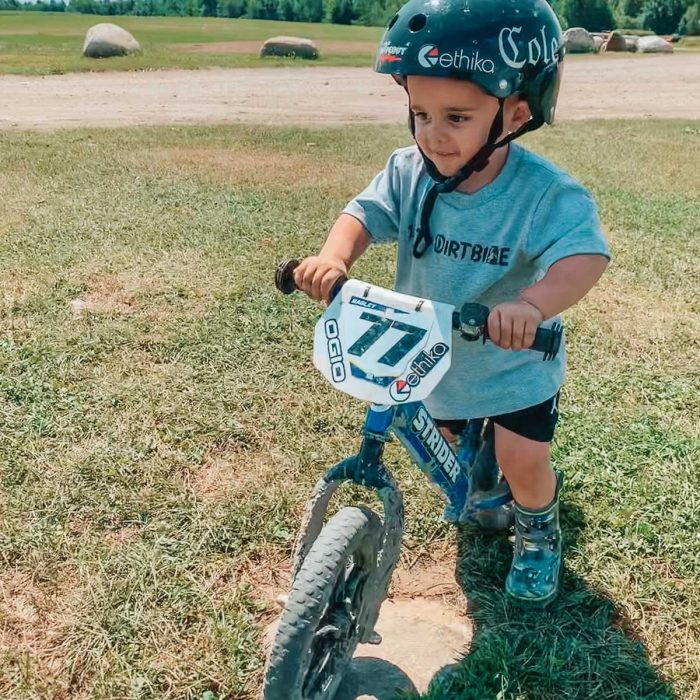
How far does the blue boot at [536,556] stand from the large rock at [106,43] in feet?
72.6

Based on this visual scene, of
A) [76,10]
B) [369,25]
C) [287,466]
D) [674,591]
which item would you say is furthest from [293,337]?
[76,10]

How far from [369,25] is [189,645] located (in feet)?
229

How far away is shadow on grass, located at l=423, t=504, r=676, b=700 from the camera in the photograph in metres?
2.15

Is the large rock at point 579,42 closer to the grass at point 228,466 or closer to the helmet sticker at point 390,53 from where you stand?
the grass at point 228,466

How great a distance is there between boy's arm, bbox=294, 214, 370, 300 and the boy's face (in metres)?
0.33

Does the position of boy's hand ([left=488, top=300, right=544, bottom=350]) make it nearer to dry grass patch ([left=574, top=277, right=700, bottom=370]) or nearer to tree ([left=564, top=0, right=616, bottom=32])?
dry grass patch ([left=574, top=277, right=700, bottom=370])

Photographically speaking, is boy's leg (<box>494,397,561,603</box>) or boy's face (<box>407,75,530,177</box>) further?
boy's leg (<box>494,397,561,603</box>)

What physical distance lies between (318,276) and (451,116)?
53cm

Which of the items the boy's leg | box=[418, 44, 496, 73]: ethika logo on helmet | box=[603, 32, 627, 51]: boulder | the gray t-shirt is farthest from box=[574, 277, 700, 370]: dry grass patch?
box=[603, 32, 627, 51]: boulder

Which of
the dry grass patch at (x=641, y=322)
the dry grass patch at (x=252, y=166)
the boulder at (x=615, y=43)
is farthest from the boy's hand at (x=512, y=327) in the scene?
the boulder at (x=615, y=43)

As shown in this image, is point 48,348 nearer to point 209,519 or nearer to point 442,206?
point 209,519

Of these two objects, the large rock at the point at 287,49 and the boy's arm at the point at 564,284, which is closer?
the boy's arm at the point at 564,284

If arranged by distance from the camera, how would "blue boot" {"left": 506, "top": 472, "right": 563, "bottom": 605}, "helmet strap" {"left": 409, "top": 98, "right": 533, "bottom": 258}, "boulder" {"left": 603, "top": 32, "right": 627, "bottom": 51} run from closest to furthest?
"helmet strap" {"left": 409, "top": 98, "right": 533, "bottom": 258} → "blue boot" {"left": 506, "top": 472, "right": 563, "bottom": 605} → "boulder" {"left": 603, "top": 32, "right": 627, "bottom": 51}

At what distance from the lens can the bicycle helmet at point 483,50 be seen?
1833mm
